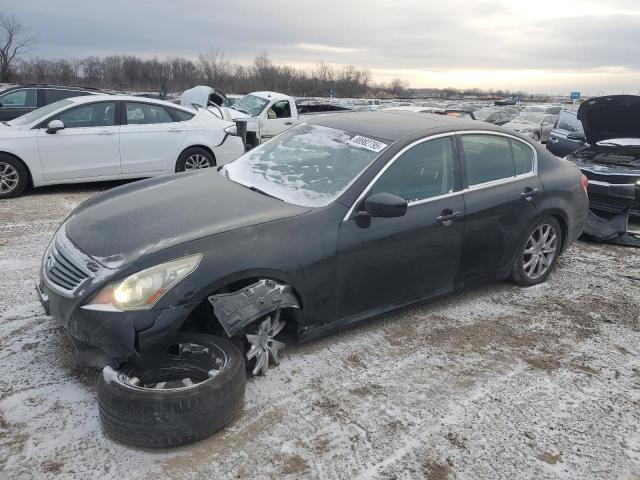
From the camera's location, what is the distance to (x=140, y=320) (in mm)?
2730

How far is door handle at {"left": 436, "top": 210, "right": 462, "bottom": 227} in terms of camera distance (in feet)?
12.8

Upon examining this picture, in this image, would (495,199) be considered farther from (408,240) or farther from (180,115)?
(180,115)

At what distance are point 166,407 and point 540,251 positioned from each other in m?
3.80

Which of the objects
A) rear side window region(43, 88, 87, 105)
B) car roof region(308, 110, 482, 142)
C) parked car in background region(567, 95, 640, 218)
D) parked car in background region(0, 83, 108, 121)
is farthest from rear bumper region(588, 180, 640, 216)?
rear side window region(43, 88, 87, 105)

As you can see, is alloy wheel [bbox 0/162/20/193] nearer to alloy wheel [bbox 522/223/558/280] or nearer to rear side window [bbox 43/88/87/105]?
rear side window [bbox 43/88/87/105]

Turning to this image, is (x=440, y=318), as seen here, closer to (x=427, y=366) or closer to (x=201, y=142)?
(x=427, y=366)

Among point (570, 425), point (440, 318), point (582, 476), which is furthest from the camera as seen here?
point (440, 318)

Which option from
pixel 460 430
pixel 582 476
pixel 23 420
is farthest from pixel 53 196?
pixel 582 476

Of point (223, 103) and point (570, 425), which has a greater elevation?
point (223, 103)

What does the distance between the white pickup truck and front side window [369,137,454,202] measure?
948cm

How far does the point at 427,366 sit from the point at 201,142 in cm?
640

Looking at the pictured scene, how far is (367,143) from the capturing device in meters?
3.94

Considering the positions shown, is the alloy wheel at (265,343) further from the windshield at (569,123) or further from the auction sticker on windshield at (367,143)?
the windshield at (569,123)

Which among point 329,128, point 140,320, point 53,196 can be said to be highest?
point 329,128
